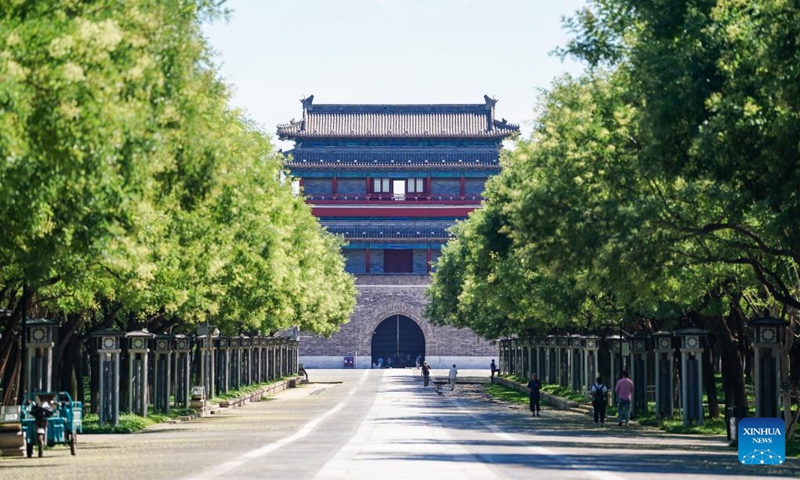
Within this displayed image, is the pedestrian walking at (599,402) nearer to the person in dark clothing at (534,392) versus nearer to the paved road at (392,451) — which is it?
the paved road at (392,451)

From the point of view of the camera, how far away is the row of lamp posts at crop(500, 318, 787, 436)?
113 ft

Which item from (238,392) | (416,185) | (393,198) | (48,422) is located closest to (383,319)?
(393,198)

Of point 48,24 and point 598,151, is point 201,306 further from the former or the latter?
point 48,24

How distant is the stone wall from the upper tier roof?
1316 centimetres

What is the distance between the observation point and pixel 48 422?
32000 mm

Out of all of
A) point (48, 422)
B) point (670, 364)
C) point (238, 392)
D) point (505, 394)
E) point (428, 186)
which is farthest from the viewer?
point (428, 186)

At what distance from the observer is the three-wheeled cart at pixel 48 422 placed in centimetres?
3091

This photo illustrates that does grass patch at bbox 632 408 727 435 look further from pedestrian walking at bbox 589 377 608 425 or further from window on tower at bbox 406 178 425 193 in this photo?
window on tower at bbox 406 178 425 193

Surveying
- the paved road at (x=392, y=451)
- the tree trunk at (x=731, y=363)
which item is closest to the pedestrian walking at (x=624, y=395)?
the paved road at (x=392, y=451)

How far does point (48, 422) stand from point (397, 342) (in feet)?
343

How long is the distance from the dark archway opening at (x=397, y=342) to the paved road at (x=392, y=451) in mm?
79658

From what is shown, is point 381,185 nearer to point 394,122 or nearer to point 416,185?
point 416,185

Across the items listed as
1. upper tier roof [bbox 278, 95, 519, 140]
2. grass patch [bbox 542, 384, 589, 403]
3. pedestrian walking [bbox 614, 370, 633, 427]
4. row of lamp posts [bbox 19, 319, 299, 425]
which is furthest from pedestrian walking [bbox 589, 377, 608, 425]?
upper tier roof [bbox 278, 95, 519, 140]

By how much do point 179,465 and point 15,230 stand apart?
5365mm
